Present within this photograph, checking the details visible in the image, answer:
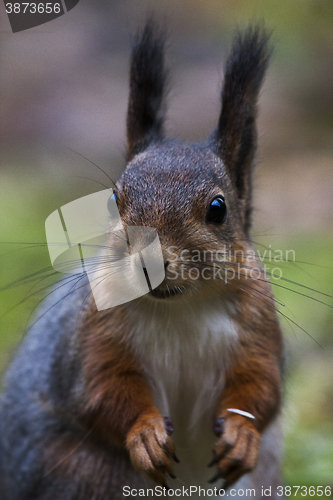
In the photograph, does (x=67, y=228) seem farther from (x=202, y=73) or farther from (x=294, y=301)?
(x=294, y=301)

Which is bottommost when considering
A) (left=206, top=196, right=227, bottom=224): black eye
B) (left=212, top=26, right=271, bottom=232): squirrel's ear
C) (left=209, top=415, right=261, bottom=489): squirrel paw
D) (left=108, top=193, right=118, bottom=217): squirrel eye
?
(left=209, top=415, right=261, bottom=489): squirrel paw

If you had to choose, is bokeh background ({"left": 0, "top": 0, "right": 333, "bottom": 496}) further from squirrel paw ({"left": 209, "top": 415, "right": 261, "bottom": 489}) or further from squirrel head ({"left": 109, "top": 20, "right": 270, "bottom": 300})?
squirrel paw ({"left": 209, "top": 415, "right": 261, "bottom": 489})

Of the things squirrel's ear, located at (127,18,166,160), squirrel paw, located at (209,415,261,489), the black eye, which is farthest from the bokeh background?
squirrel paw, located at (209,415,261,489)

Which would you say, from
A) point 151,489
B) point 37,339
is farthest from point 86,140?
point 151,489

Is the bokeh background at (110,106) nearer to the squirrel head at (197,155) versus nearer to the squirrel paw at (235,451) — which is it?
the squirrel head at (197,155)

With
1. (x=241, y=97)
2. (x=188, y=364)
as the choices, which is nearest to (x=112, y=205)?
(x=241, y=97)

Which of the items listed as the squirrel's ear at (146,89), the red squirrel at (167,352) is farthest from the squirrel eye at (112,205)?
the squirrel's ear at (146,89)
